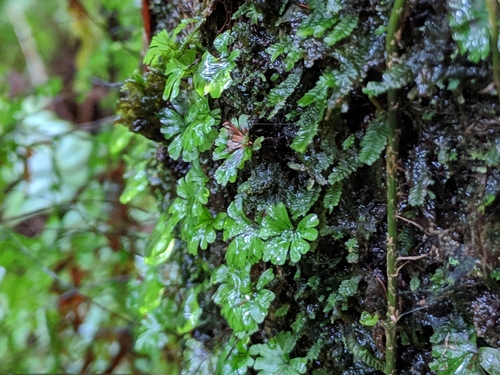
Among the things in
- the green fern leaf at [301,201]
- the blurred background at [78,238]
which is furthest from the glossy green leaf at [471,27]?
the blurred background at [78,238]

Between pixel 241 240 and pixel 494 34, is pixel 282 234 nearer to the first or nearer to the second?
pixel 241 240

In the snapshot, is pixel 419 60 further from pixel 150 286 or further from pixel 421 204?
pixel 150 286

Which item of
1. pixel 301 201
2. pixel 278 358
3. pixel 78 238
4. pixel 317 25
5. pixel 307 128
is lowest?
pixel 78 238

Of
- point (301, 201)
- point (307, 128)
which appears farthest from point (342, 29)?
point (301, 201)

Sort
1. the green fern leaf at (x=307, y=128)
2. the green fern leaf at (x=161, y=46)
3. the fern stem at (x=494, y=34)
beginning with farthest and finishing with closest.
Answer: the green fern leaf at (x=161, y=46), the green fern leaf at (x=307, y=128), the fern stem at (x=494, y=34)

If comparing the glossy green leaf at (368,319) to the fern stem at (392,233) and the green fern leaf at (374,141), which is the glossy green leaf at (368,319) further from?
the green fern leaf at (374,141)

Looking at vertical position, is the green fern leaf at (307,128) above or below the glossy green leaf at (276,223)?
above

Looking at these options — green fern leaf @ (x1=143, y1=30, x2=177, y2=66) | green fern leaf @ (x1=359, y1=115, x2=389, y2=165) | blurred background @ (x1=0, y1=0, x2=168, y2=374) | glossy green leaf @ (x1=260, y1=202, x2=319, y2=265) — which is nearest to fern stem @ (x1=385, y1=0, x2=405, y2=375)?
green fern leaf @ (x1=359, y1=115, x2=389, y2=165)
